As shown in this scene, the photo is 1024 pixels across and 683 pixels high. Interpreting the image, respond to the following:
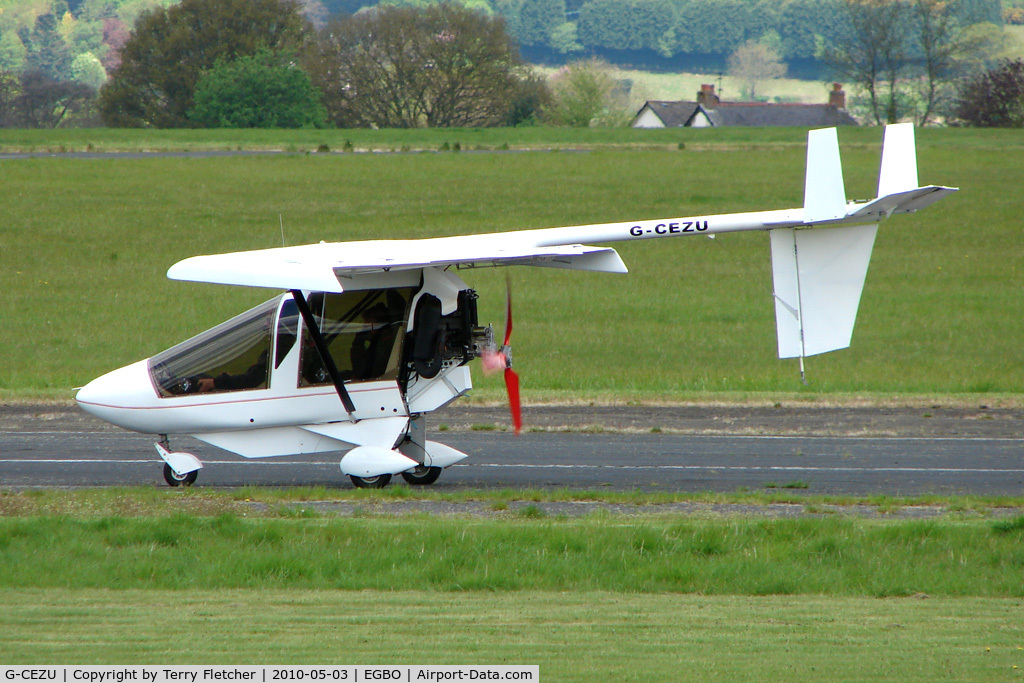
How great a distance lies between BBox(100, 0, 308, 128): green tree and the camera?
81.3 metres

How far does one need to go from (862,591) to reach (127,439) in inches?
414

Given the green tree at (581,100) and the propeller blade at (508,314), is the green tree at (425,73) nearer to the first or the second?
the green tree at (581,100)

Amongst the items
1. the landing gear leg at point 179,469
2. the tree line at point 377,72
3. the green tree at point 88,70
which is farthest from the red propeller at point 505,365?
the green tree at point 88,70

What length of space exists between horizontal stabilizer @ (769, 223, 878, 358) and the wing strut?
4.79m

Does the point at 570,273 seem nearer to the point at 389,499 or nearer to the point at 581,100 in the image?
the point at 389,499

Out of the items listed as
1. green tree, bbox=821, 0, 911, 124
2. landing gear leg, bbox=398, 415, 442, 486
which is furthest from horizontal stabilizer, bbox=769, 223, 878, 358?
green tree, bbox=821, 0, 911, 124

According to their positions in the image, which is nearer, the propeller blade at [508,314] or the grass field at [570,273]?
the propeller blade at [508,314]

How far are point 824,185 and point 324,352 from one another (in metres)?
5.78

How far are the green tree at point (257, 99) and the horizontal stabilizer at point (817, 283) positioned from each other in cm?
6496

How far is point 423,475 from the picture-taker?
494 inches

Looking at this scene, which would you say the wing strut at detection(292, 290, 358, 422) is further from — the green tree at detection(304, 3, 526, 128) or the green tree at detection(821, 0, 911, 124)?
the green tree at detection(821, 0, 911, 124)

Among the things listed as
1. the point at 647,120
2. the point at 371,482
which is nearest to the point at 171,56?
the point at 647,120

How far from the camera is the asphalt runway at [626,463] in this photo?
12.5 m

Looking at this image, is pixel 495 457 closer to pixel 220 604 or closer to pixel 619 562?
pixel 619 562
